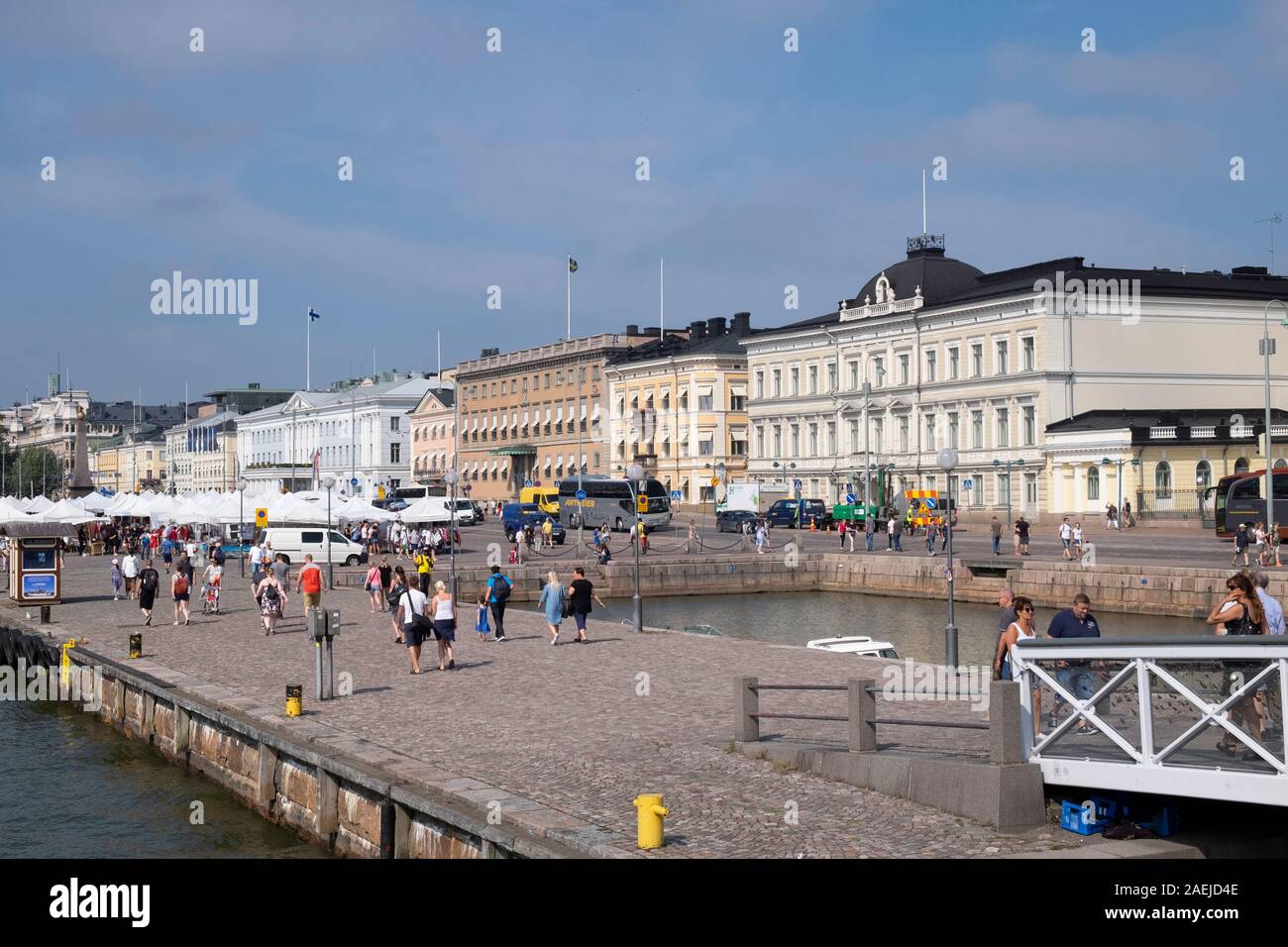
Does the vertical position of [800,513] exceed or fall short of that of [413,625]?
it exceeds it

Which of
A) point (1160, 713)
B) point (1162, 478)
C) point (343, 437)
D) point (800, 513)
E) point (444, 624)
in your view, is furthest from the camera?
point (343, 437)

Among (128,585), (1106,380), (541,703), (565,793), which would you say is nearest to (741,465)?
(1106,380)

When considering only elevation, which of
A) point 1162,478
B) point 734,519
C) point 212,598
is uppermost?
point 1162,478

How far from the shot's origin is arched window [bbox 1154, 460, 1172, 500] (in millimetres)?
A: 71875

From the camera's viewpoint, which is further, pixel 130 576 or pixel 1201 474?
pixel 1201 474

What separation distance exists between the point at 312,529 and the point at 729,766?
5196 cm

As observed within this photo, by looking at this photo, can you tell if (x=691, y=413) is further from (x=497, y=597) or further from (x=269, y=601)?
(x=497, y=597)

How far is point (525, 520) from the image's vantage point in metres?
82.9

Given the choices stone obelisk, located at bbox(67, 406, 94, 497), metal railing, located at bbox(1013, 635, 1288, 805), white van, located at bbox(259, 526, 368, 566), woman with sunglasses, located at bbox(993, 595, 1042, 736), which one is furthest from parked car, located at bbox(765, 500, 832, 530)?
metal railing, located at bbox(1013, 635, 1288, 805)

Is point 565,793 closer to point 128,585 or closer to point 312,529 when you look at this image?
point 128,585

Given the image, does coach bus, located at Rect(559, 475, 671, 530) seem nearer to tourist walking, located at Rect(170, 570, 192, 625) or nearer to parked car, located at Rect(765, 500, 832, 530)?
parked car, located at Rect(765, 500, 832, 530)

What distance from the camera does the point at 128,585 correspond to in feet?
149

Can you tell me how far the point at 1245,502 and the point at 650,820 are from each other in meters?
52.3

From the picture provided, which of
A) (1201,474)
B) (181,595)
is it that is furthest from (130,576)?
(1201,474)
